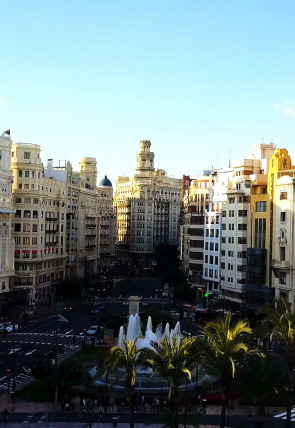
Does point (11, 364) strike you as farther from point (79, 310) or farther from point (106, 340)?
point (79, 310)

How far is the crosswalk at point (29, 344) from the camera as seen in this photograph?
63.3 metres

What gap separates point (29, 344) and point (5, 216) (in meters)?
31.4

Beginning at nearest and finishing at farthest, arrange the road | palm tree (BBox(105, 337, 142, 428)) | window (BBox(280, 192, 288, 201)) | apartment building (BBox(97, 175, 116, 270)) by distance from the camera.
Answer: palm tree (BBox(105, 337, 142, 428))
the road
window (BBox(280, 192, 288, 201))
apartment building (BBox(97, 175, 116, 270))

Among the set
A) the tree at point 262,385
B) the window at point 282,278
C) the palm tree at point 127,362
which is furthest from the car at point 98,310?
the tree at point 262,385

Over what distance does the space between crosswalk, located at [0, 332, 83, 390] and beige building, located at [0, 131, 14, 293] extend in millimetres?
19891

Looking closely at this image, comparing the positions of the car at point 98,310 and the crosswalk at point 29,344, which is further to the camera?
the car at point 98,310

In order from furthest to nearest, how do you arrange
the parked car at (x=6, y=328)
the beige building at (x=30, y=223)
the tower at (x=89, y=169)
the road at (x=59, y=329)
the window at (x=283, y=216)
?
the tower at (x=89, y=169)
the beige building at (x=30, y=223)
the window at (x=283, y=216)
the parked car at (x=6, y=328)
the road at (x=59, y=329)

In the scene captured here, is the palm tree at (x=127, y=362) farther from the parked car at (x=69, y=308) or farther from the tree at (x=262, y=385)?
the parked car at (x=69, y=308)

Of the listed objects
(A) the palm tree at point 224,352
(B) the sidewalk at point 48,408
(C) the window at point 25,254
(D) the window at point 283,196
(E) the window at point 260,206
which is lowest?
(B) the sidewalk at point 48,408

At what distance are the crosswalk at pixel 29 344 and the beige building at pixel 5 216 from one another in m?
19.9

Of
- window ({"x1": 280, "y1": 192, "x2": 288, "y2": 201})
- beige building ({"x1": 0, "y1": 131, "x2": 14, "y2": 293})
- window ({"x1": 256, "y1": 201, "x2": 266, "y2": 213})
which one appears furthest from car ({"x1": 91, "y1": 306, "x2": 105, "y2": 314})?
window ({"x1": 280, "y1": 192, "x2": 288, "y2": 201})

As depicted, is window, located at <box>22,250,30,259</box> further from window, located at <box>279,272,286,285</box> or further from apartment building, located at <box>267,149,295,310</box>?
window, located at <box>279,272,286,285</box>

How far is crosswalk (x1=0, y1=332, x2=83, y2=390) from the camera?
2492 inches

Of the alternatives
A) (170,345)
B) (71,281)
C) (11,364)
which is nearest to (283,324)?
(170,345)
